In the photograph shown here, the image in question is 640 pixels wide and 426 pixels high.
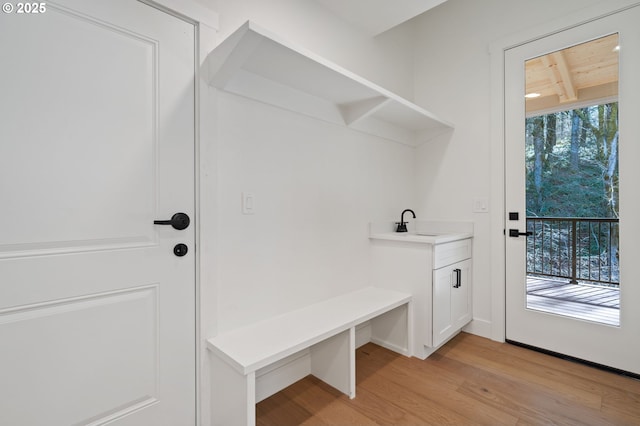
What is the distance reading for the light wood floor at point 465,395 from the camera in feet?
5.19

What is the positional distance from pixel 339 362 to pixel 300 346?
1.48 feet

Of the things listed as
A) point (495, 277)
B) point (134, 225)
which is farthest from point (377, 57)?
point (134, 225)

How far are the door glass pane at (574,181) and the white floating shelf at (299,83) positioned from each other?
809 mm

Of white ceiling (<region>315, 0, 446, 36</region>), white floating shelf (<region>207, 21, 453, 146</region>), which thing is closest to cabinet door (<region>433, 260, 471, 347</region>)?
white floating shelf (<region>207, 21, 453, 146</region>)

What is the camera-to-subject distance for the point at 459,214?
9.10ft

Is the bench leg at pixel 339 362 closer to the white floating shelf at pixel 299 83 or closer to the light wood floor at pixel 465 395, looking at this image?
the light wood floor at pixel 465 395

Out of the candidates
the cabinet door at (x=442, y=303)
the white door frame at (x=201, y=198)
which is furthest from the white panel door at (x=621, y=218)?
the white door frame at (x=201, y=198)

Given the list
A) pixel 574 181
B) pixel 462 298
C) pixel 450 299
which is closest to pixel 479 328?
pixel 462 298

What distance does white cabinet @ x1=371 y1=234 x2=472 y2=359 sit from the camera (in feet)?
7.13

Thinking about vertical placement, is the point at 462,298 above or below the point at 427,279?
below

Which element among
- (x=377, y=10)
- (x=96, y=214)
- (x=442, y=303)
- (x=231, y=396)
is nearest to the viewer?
(x=96, y=214)

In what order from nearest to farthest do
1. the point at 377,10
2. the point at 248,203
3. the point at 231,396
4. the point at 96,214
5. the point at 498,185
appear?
the point at 96,214, the point at 231,396, the point at 248,203, the point at 377,10, the point at 498,185

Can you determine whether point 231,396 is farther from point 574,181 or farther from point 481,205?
point 574,181

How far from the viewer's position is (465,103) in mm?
2750
